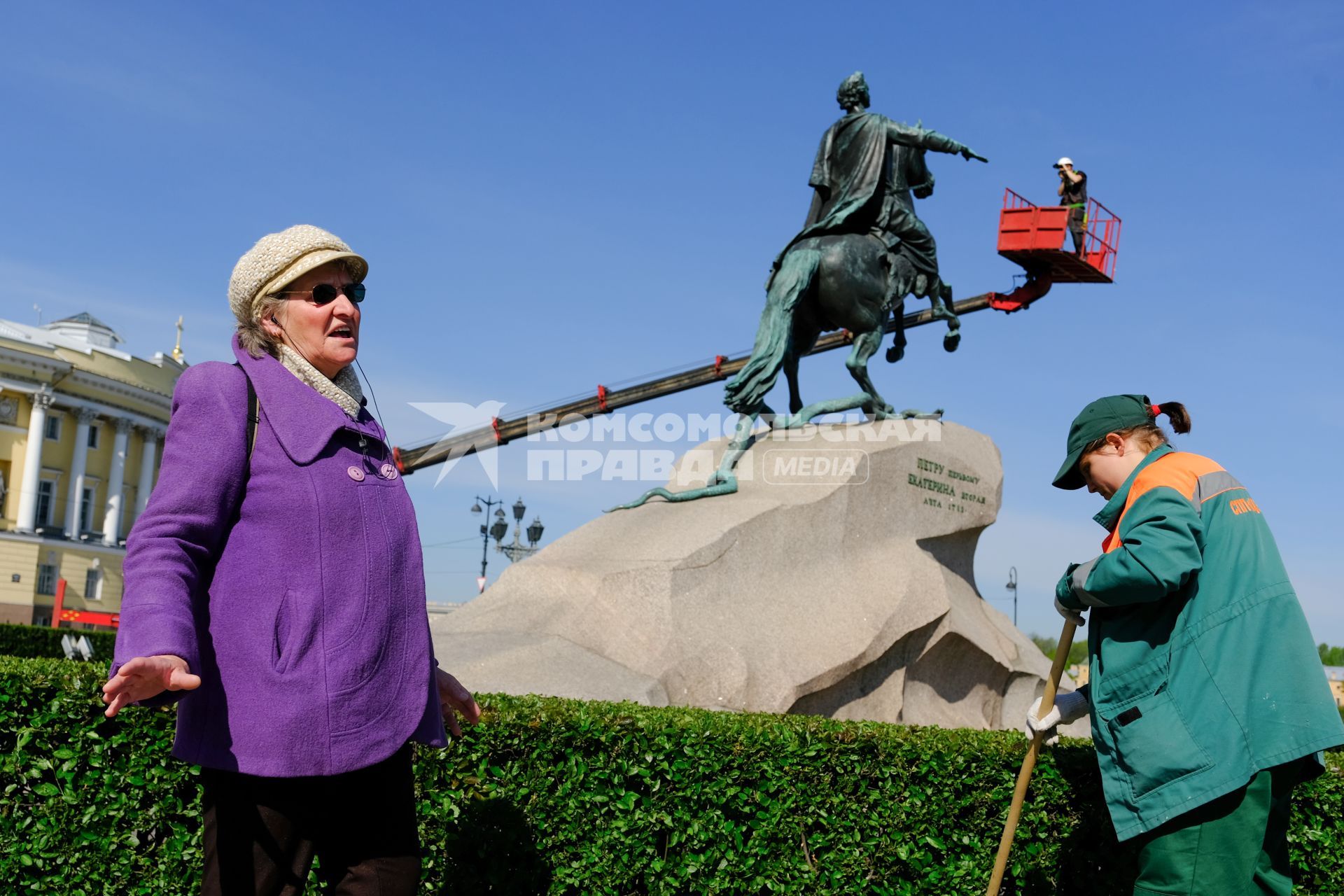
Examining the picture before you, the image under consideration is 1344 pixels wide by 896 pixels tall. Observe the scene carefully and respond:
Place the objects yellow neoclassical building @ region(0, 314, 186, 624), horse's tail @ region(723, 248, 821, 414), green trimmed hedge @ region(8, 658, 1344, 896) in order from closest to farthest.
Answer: green trimmed hedge @ region(8, 658, 1344, 896), horse's tail @ region(723, 248, 821, 414), yellow neoclassical building @ region(0, 314, 186, 624)

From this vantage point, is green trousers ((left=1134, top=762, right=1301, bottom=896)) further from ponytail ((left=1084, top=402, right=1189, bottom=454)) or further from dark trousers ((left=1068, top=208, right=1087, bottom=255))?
dark trousers ((left=1068, top=208, right=1087, bottom=255))

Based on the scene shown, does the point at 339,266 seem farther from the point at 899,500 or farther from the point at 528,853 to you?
the point at 899,500

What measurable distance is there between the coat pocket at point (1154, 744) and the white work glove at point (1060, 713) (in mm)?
447

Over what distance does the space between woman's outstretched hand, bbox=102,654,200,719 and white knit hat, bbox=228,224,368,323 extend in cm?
90

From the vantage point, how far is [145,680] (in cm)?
228

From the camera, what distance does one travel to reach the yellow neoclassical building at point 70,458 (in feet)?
174

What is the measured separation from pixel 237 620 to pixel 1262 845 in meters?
2.63

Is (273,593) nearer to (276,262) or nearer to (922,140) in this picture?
(276,262)

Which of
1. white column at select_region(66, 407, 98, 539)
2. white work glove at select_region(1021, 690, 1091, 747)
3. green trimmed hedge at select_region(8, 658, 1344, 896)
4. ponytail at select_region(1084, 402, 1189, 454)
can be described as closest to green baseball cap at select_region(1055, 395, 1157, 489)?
ponytail at select_region(1084, 402, 1189, 454)

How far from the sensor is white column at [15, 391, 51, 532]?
177ft

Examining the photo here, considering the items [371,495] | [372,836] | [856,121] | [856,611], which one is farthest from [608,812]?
[856,121]

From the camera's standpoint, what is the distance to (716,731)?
14.9 ft

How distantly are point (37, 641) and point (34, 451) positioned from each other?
37.8 metres

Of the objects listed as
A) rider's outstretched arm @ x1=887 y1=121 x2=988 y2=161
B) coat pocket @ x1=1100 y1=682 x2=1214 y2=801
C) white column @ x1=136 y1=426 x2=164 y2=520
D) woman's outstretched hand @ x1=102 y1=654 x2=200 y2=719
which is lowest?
coat pocket @ x1=1100 y1=682 x2=1214 y2=801
